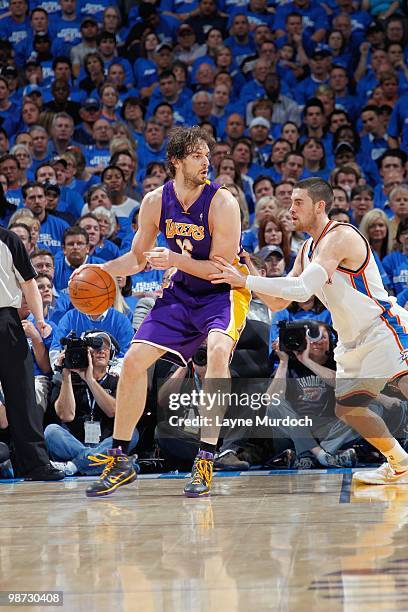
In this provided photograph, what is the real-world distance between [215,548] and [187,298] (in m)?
1.89

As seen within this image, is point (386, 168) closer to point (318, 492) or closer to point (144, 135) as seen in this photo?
point (144, 135)

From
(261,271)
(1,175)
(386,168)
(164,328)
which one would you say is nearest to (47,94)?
(1,175)

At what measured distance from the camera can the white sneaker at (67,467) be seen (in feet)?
20.2

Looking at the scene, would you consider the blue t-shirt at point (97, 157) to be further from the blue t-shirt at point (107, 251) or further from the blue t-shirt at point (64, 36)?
the blue t-shirt at point (64, 36)

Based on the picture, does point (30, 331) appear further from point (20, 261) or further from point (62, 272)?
point (62, 272)

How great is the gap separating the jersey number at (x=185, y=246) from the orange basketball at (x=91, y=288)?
1.46ft

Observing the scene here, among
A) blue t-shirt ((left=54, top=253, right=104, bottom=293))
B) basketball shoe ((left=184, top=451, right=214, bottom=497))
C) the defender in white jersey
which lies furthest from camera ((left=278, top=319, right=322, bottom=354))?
blue t-shirt ((left=54, top=253, right=104, bottom=293))

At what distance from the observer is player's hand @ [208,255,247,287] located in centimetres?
481

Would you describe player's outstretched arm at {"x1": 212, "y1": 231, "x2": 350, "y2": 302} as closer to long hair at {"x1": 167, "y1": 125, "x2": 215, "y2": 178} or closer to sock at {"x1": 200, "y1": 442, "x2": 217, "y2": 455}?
long hair at {"x1": 167, "y1": 125, "x2": 215, "y2": 178}

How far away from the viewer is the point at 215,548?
3.38 metres

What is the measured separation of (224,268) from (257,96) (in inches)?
275

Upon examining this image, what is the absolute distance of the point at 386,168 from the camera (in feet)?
30.6

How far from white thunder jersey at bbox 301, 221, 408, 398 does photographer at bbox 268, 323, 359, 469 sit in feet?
4.03

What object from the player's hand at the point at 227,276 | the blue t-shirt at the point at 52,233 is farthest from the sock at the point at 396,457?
the blue t-shirt at the point at 52,233
